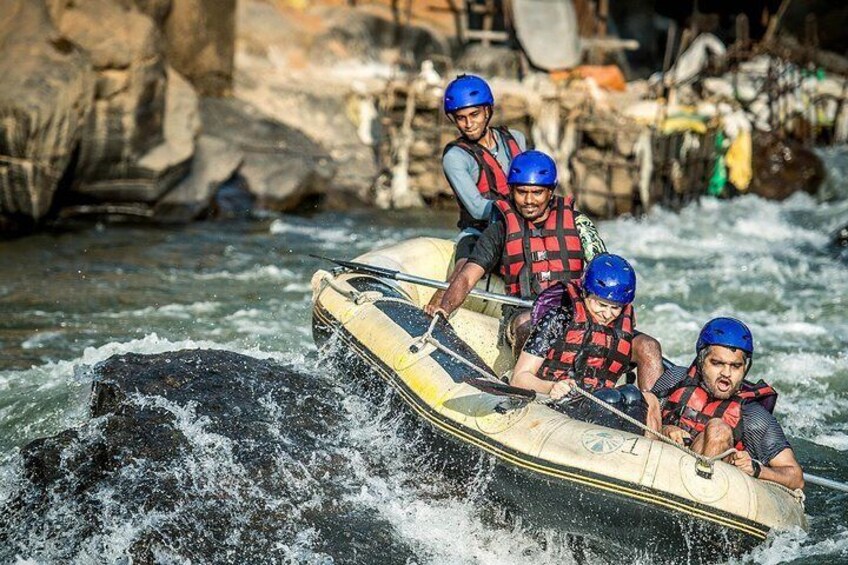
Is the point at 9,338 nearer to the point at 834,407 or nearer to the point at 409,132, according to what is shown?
the point at 834,407

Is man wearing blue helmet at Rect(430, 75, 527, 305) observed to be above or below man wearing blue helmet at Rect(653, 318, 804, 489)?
above

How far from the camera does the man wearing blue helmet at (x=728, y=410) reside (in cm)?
501

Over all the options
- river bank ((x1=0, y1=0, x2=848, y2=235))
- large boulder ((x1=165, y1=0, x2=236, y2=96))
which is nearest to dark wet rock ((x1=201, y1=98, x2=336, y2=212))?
river bank ((x1=0, y1=0, x2=848, y2=235))

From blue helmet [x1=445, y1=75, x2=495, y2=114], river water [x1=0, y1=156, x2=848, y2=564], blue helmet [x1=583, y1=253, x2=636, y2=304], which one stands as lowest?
river water [x1=0, y1=156, x2=848, y2=564]

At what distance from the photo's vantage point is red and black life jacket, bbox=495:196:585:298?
6070 millimetres

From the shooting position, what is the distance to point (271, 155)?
1536 cm

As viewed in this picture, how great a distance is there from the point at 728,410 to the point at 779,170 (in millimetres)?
12656

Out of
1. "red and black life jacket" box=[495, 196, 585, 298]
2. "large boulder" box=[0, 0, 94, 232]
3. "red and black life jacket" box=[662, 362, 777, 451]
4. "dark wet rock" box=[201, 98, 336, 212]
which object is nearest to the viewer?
"red and black life jacket" box=[662, 362, 777, 451]

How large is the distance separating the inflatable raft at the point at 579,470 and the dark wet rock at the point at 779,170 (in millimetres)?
11843

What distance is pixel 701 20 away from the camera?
69.4 feet

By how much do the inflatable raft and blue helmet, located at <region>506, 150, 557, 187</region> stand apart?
0.90 meters

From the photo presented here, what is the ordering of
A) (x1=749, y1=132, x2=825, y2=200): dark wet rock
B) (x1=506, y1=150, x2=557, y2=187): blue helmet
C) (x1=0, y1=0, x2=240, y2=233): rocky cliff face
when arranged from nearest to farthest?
(x1=506, y1=150, x2=557, y2=187): blue helmet, (x1=0, y1=0, x2=240, y2=233): rocky cliff face, (x1=749, y1=132, x2=825, y2=200): dark wet rock

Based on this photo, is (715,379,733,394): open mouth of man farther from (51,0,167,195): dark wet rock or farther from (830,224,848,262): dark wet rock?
(51,0,167,195): dark wet rock

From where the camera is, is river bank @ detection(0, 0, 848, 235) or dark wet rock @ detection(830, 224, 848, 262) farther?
dark wet rock @ detection(830, 224, 848, 262)
